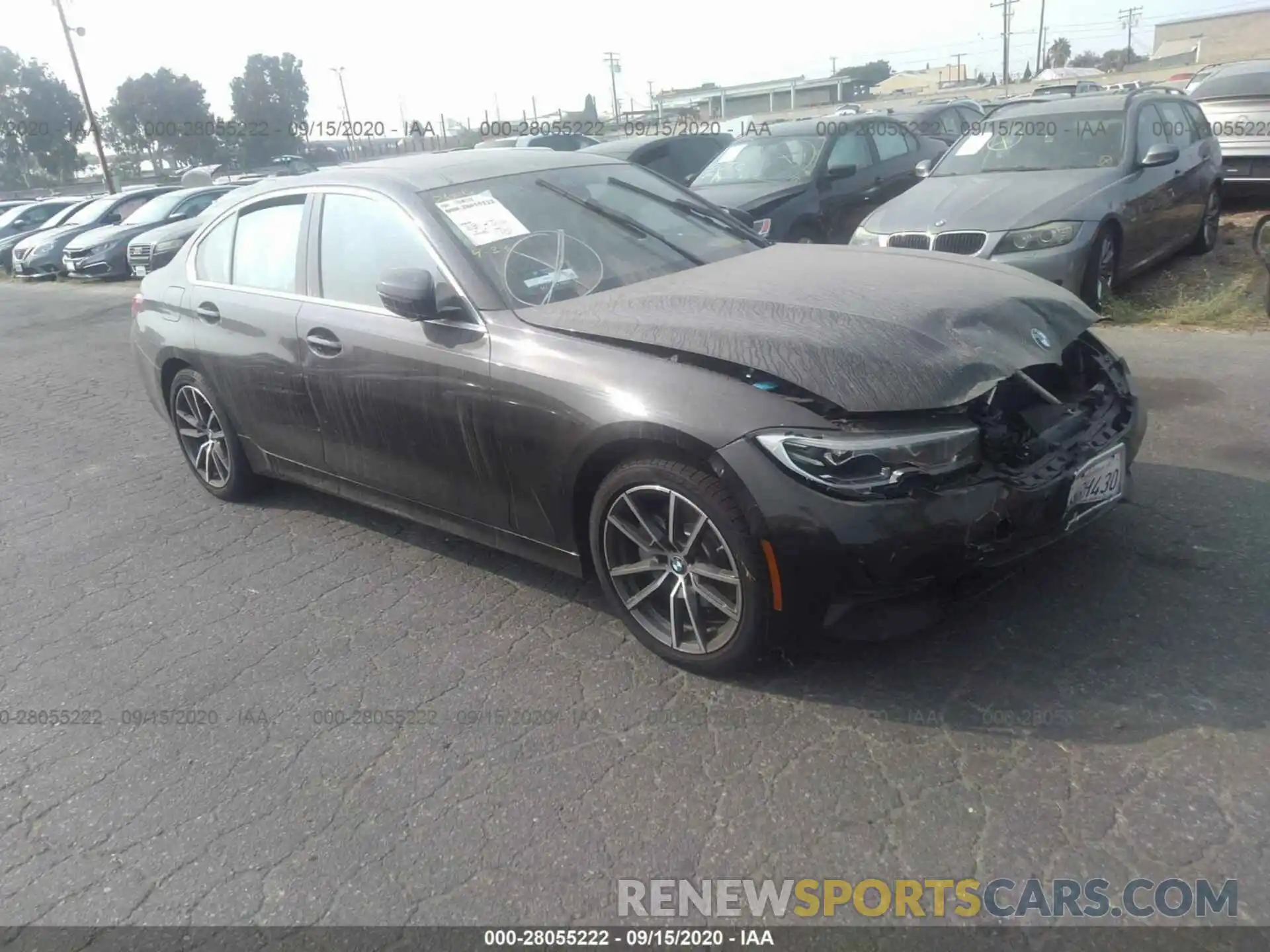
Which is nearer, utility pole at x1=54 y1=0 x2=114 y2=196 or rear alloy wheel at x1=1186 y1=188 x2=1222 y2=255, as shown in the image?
rear alloy wheel at x1=1186 y1=188 x2=1222 y2=255

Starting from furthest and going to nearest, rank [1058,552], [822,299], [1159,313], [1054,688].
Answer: [1159,313]
[1058,552]
[822,299]
[1054,688]

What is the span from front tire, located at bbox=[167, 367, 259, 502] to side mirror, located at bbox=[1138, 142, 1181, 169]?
22.1 feet

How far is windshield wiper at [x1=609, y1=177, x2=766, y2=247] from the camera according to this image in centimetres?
445

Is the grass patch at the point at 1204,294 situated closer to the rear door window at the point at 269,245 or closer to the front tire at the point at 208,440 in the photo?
the rear door window at the point at 269,245

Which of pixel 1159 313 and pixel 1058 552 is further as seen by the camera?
pixel 1159 313

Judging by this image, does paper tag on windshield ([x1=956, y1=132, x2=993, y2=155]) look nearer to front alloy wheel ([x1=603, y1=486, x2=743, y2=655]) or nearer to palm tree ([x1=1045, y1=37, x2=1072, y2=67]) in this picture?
front alloy wheel ([x1=603, y1=486, x2=743, y2=655])

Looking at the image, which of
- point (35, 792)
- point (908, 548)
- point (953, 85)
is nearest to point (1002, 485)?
point (908, 548)

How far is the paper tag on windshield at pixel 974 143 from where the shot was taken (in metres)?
8.35

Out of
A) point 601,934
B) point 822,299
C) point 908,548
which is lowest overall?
point 601,934

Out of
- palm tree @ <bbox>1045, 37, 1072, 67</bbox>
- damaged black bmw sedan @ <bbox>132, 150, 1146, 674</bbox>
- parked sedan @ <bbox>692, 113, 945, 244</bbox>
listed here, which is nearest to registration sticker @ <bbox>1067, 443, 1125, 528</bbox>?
damaged black bmw sedan @ <bbox>132, 150, 1146, 674</bbox>

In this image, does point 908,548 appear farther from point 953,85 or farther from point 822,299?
point 953,85

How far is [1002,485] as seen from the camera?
2871 mm

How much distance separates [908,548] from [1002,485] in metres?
0.37

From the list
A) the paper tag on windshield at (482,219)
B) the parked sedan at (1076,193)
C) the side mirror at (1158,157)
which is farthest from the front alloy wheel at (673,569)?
the side mirror at (1158,157)
